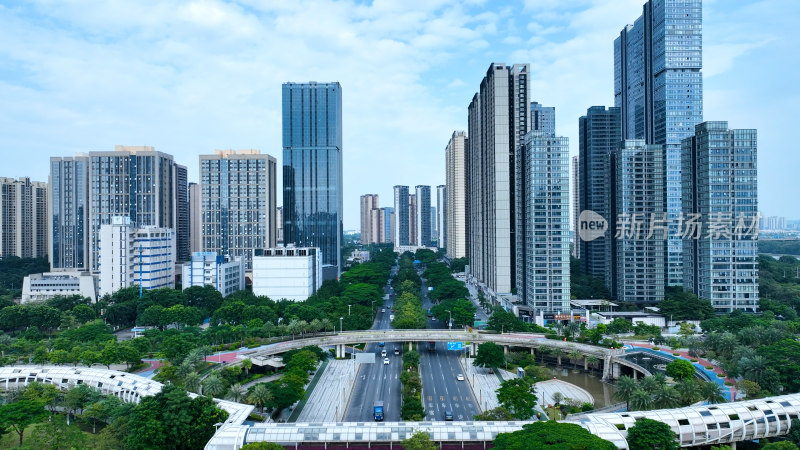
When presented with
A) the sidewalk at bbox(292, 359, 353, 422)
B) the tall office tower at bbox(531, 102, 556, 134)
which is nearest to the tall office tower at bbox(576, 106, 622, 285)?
the tall office tower at bbox(531, 102, 556, 134)

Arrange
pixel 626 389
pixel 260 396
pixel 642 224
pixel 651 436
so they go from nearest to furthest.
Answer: pixel 651 436 < pixel 626 389 < pixel 260 396 < pixel 642 224

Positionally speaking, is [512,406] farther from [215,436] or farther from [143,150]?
[143,150]

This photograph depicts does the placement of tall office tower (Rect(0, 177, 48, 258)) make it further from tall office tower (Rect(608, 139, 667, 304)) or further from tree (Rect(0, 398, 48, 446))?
tall office tower (Rect(608, 139, 667, 304))

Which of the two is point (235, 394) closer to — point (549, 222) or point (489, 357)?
point (489, 357)

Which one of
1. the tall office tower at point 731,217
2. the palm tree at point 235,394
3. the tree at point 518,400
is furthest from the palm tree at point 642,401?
the tall office tower at point 731,217

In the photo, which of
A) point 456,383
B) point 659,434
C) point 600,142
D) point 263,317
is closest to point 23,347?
point 263,317

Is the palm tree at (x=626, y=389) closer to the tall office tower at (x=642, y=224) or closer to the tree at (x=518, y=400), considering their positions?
the tree at (x=518, y=400)

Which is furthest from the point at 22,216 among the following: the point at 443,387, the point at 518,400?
the point at 518,400
